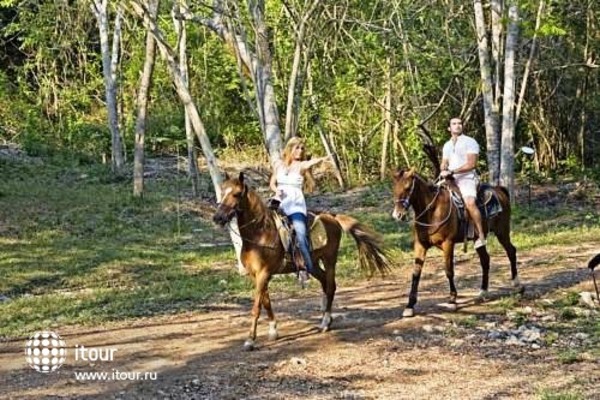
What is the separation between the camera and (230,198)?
867 centimetres

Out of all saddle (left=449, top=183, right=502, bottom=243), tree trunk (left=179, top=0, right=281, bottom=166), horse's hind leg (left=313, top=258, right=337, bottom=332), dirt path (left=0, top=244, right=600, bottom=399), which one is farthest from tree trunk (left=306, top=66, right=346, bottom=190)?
horse's hind leg (left=313, top=258, right=337, bottom=332)

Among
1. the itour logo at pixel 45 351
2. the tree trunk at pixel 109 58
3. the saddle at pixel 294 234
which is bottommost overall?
the itour logo at pixel 45 351

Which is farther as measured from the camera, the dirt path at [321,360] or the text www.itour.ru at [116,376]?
the text www.itour.ru at [116,376]

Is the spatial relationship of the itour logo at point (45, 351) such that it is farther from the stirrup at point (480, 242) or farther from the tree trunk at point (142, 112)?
the tree trunk at point (142, 112)

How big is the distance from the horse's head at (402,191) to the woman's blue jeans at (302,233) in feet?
3.41

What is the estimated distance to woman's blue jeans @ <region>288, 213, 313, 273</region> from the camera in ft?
30.5

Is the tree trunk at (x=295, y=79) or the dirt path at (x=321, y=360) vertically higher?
the tree trunk at (x=295, y=79)

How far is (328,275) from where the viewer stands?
32.0 feet

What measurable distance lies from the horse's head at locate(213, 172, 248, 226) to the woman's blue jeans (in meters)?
0.72

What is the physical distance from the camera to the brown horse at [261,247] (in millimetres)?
8727

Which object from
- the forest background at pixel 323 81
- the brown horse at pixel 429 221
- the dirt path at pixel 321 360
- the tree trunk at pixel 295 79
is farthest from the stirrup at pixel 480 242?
the tree trunk at pixel 295 79

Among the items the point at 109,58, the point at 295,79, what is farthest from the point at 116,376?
the point at 109,58

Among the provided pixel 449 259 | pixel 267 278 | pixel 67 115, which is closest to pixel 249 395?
pixel 267 278

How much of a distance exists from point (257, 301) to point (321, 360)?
0.92 metres
